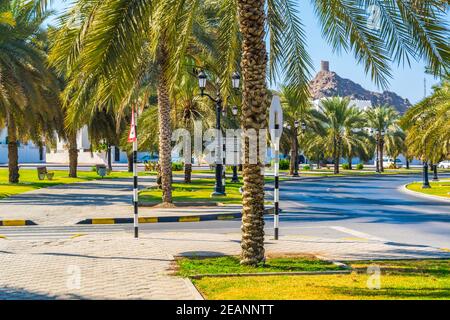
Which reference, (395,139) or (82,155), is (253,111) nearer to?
(395,139)

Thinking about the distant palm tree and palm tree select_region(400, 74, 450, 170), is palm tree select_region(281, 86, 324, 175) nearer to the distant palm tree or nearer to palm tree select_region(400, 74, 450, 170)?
the distant palm tree

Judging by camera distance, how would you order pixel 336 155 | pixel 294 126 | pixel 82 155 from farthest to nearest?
pixel 82 155 < pixel 336 155 < pixel 294 126

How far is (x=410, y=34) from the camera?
10336mm

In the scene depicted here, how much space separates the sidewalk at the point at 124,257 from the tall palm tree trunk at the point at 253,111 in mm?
1319

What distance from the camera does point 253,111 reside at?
9.89 meters

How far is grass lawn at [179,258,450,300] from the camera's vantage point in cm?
749

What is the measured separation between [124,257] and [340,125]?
5585 centimetres

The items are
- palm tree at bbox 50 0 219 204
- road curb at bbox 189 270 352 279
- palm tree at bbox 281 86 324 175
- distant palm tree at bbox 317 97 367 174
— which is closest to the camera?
palm tree at bbox 50 0 219 204

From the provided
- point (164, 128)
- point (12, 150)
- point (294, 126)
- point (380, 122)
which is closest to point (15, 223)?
point (164, 128)

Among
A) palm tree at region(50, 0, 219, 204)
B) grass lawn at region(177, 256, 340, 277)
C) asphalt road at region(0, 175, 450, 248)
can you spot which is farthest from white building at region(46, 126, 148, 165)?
grass lawn at region(177, 256, 340, 277)

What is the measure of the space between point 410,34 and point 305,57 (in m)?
2.76

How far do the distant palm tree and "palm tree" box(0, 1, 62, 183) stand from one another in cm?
3429

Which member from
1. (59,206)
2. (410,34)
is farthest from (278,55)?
(59,206)
